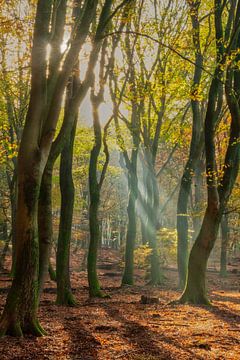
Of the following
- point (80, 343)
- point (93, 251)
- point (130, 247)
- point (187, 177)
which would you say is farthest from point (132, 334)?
point (130, 247)

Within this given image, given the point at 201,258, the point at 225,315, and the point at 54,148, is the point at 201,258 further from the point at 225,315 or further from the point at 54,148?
the point at 54,148

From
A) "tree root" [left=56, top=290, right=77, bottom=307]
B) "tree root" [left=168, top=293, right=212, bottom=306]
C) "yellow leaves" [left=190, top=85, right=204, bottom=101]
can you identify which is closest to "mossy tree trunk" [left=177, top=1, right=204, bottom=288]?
"tree root" [left=168, top=293, right=212, bottom=306]

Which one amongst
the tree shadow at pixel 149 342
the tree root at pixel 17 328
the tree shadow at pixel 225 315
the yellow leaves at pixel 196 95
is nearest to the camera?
the tree shadow at pixel 149 342

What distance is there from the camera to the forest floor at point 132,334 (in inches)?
219

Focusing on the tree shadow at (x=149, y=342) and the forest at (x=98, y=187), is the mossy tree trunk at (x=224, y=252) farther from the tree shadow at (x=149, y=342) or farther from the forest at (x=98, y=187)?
the tree shadow at (x=149, y=342)

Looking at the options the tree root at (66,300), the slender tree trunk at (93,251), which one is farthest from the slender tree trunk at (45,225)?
the slender tree trunk at (93,251)

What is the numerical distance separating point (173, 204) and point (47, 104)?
41.7m

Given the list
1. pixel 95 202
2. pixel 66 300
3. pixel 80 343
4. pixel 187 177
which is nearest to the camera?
pixel 80 343

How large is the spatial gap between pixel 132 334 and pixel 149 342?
0.76 metres

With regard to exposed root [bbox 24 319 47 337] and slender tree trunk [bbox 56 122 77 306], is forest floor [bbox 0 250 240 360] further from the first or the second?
slender tree trunk [bbox 56 122 77 306]

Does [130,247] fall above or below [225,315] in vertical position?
above

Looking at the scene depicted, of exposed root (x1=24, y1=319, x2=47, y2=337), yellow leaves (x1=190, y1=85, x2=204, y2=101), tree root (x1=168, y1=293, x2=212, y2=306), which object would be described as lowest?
tree root (x1=168, y1=293, x2=212, y2=306)

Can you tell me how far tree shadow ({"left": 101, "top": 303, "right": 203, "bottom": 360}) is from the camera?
5.69 metres

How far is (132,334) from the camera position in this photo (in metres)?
7.13
